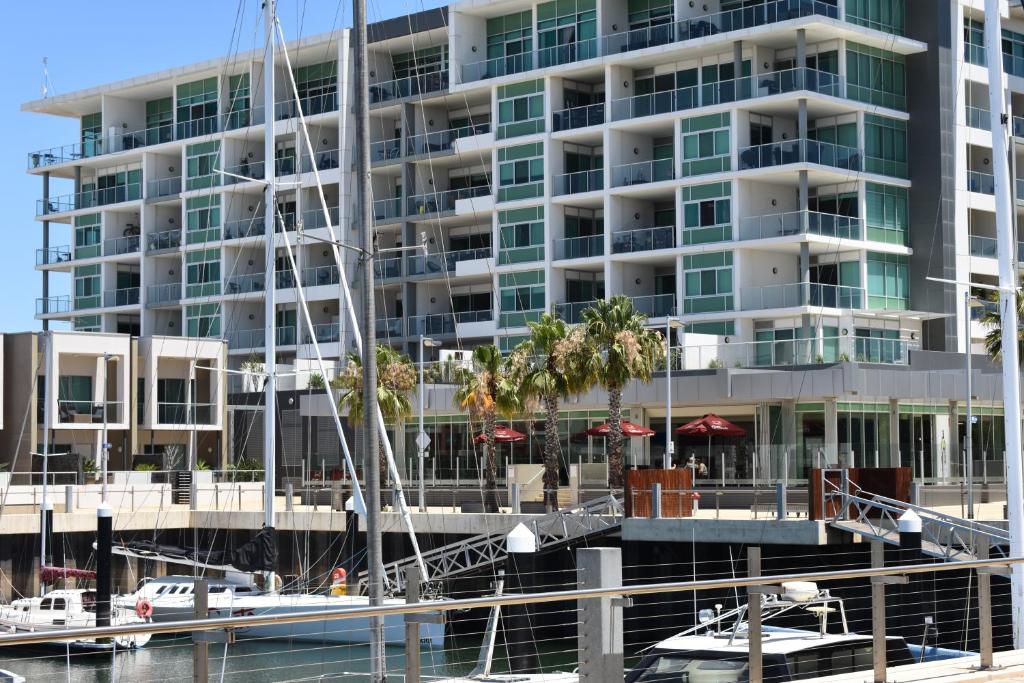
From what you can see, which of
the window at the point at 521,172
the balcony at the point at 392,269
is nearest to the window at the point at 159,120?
the balcony at the point at 392,269

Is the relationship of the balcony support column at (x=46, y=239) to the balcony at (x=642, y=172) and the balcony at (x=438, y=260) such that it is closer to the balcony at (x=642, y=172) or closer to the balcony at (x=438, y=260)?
the balcony at (x=438, y=260)

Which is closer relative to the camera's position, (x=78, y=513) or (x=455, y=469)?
(x=78, y=513)

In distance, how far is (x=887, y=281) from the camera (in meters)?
65.8

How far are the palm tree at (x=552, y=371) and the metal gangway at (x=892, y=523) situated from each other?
1711 cm

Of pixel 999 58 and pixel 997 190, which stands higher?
pixel 999 58

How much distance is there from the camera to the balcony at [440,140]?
248 ft

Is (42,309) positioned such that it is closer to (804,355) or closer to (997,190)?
(804,355)

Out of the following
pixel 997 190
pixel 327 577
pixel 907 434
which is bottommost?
pixel 327 577

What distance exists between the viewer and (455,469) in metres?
66.6

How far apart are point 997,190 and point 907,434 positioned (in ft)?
123

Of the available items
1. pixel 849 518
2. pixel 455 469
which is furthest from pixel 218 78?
pixel 849 518

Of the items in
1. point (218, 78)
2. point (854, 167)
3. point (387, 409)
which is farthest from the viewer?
point (218, 78)

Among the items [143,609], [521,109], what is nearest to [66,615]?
[143,609]

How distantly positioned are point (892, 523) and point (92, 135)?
71.1 m
